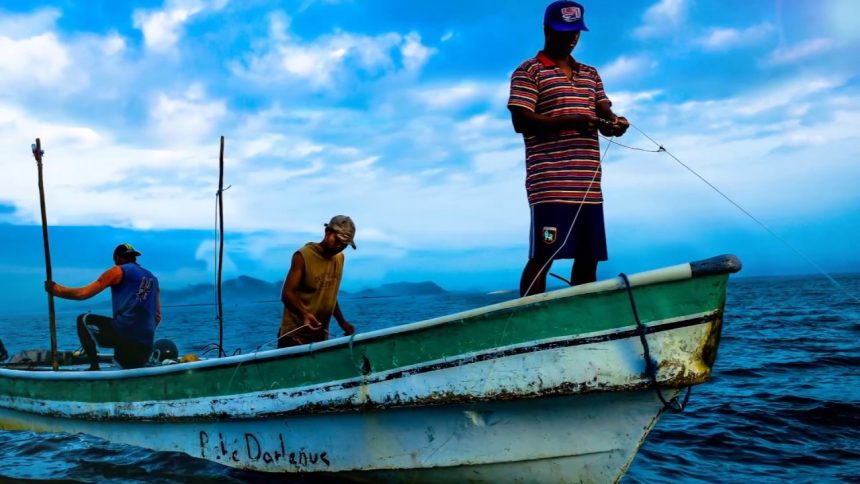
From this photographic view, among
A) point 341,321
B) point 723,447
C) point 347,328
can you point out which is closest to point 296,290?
point 347,328

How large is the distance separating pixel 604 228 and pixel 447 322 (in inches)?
48.5

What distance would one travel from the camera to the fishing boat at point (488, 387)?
3.53 meters

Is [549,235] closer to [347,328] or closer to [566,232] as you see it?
[566,232]

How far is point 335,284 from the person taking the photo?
18.7 feet

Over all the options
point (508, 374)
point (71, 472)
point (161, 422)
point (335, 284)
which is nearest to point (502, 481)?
point (508, 374)

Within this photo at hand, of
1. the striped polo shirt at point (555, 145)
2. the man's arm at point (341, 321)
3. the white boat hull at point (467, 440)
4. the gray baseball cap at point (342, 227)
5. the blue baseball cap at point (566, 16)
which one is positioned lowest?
the white boat hull at point (467, 440)

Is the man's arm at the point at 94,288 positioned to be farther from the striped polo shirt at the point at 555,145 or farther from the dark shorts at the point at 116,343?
the striped polo shirt at the point at 555,145

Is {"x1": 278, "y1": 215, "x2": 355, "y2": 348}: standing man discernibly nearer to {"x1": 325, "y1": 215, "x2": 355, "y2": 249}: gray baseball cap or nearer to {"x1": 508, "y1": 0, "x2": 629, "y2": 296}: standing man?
{"x1": 325, "y1": 215, "x2": 355, "y2": 249}: gray baseball cap

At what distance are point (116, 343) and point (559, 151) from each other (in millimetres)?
5518

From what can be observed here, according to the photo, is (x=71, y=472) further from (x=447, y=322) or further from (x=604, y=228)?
(x=604, y=228)

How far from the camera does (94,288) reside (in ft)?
21.7

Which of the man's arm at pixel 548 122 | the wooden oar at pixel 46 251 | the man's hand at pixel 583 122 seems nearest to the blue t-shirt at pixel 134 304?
the wooden oar at pixel 46 251

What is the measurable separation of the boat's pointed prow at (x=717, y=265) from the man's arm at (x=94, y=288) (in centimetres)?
581

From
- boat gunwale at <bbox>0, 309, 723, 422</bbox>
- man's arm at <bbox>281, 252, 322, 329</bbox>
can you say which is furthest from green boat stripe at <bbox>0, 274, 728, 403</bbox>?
man's arm at <bbox>281, 252, 322, 329</bbox>
